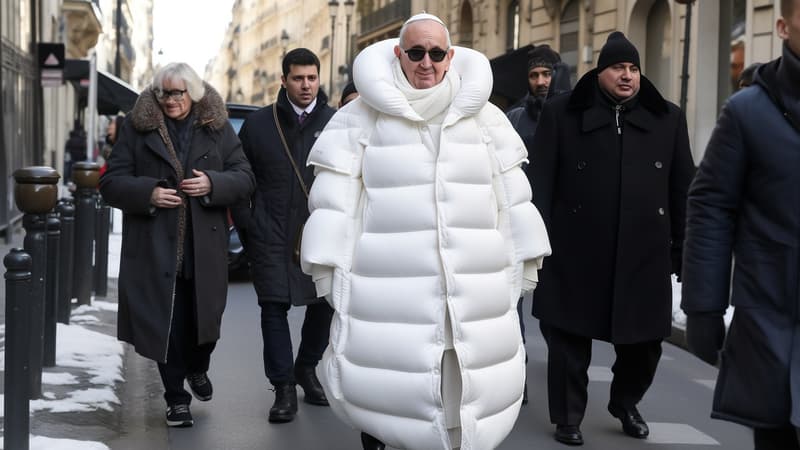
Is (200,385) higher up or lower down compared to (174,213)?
lower down

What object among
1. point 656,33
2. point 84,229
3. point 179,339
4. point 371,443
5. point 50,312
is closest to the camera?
point 371,443

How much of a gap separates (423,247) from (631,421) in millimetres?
2406

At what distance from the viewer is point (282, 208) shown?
6.75 metres

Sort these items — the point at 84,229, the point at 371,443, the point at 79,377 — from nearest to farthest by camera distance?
the point at 371,443 → the point at 79,377 → the point at 84,229

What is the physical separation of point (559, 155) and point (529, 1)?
22557mm

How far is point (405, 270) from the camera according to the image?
449 cm

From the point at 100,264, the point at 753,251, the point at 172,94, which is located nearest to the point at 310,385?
the point at 172,94

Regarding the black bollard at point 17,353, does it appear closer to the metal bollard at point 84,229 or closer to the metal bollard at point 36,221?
the metal bollard at point 36,221

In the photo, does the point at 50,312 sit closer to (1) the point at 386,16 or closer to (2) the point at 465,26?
(2) the point at 465,26

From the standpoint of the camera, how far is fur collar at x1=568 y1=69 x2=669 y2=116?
20.5 ft

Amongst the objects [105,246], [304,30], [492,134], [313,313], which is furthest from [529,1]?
[304,30]

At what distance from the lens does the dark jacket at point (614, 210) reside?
244 inches

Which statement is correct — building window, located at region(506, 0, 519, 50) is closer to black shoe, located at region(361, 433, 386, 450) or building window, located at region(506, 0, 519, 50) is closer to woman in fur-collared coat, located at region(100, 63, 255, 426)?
woman in fur-collared coat, located at region(100, 63, 255, 426)

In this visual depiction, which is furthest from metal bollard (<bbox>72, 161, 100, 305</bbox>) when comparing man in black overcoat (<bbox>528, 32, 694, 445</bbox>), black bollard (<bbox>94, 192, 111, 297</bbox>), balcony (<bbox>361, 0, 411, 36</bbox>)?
balcony (<bbox>361, 0, 411, 36</bbox>)
